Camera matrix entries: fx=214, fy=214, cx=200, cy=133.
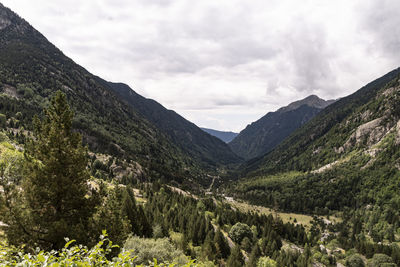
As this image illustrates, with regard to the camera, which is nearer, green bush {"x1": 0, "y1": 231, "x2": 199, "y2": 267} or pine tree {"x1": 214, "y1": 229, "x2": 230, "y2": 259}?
green bush {"x1": 0, "y1": 231, "x2": 199, "y2": 267}

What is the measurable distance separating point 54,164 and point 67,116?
480cm

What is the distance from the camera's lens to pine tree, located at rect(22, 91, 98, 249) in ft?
59.2

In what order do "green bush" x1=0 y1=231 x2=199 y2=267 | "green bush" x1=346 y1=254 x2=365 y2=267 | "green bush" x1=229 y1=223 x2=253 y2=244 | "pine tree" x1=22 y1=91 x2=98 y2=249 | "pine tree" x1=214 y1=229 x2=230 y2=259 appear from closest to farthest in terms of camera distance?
1. "green bush" x1=0 y1=231 x2=199 y2=267
2. "pine tree" x1=22 y1=91 x2=98 y2=249
3. "pine tree" x1=214 y1=229 x2=230 y2=259
4. "green bush" x1=229 y1=223 x2=253 y2=244
5. "green bush" x1=346 y1=254 x2=365 y2=267

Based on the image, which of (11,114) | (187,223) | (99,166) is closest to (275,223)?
(187,223)

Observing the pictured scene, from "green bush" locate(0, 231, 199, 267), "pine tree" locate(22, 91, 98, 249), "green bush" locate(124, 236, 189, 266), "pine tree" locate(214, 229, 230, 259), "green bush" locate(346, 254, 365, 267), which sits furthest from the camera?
"green bush" locate(346, 254, 365, 267)

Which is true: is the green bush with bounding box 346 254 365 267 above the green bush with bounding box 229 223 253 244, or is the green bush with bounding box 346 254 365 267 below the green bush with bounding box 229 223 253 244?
below

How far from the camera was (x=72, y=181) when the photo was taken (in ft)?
65.0

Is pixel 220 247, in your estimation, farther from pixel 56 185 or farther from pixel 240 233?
pixel 56 185

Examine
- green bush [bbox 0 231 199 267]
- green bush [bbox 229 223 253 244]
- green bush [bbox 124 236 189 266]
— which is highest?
green bush [bbox 0 231 199 267]

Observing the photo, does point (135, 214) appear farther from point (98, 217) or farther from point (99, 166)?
point (99, 166)

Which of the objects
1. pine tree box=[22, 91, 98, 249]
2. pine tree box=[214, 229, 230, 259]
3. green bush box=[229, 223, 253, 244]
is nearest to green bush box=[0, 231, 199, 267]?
pine tree box=[22, 91, 98, 249]

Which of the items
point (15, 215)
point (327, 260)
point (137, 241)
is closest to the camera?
point (15, 215)

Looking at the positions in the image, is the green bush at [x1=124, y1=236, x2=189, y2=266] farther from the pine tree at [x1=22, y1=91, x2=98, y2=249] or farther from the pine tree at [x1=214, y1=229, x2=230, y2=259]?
the pine tree at [x1=214, y1=229, x2=230, y2=259]

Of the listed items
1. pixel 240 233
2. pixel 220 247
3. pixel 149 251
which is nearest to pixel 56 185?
pixel 149 251
